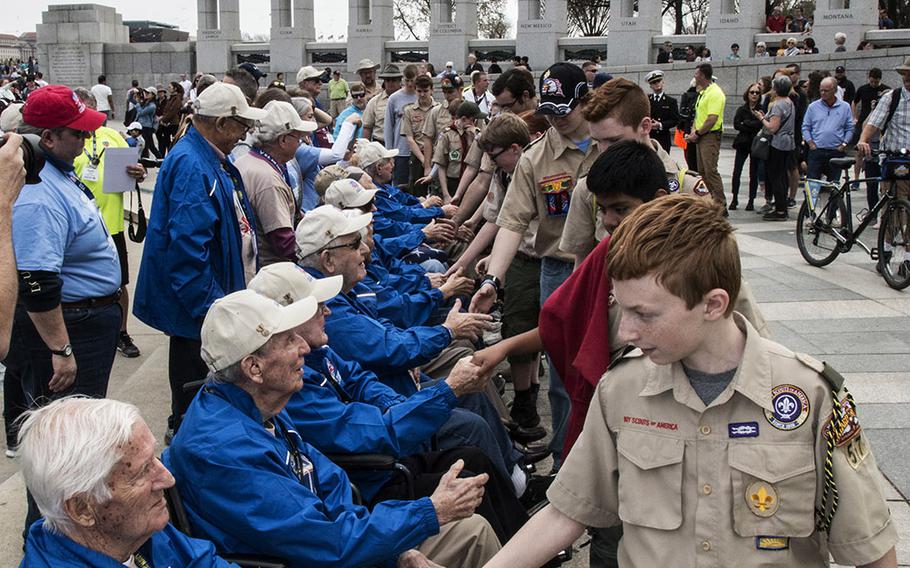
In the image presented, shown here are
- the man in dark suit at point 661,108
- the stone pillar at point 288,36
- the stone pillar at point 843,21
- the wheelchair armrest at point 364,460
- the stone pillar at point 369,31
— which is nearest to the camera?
the wheelchair armrest at point 364,460

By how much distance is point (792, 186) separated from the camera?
14.0 meters

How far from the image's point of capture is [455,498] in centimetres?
315

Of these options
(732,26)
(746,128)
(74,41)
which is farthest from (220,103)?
(74,41)

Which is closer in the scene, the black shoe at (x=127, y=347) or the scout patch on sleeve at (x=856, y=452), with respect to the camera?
the scout patch on sleeve at (x=856, y=452)

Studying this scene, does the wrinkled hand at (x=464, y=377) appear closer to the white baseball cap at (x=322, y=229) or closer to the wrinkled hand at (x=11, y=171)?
the white baseball cap at (x=322, y=229)

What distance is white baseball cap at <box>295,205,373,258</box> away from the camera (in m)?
4.77

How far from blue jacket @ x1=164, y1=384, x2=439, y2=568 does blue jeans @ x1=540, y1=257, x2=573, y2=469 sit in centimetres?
166

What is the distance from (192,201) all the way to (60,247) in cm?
65

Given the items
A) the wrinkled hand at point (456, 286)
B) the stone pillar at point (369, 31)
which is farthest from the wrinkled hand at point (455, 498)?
the stone pillar at point (369, 31)

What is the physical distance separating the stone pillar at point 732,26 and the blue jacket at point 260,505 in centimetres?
2686

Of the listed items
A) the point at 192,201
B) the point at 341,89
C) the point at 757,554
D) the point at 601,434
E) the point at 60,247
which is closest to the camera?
the point at 757,554

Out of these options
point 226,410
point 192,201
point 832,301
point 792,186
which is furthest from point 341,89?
point 226,410

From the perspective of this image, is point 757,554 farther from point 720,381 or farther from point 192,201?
point 192,201

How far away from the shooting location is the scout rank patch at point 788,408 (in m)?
2.03
